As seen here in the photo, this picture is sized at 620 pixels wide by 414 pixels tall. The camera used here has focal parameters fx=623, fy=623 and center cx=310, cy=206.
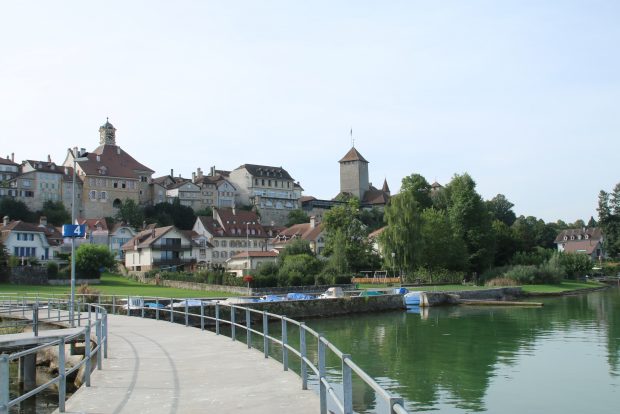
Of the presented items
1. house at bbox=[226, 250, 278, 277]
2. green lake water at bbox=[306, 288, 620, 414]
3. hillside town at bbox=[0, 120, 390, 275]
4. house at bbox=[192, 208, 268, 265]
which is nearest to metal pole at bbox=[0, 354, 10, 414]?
green lake water at bbox=[306, 288, 620, 414]

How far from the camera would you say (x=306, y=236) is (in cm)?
10100

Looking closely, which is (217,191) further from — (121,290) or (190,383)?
(190,383)

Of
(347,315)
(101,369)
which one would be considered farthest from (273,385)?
(347,315)

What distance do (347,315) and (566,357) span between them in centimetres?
2409

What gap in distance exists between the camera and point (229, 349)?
16.4 meters

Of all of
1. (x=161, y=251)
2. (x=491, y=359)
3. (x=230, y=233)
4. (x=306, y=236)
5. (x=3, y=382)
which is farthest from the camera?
(x=230, y=233)

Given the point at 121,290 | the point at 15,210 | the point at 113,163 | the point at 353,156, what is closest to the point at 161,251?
the point at 121,290

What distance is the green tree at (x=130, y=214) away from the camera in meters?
121

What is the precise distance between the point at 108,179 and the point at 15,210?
22.5 meters

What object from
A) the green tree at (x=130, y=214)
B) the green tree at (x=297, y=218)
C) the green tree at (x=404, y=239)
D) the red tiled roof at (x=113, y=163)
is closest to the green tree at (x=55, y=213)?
the green tree at (x=130, y=214)

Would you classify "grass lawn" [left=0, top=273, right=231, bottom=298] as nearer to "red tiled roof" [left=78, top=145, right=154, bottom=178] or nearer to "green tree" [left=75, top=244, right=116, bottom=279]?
"green tree" [left=75, top=244, right=116, bottom=279]

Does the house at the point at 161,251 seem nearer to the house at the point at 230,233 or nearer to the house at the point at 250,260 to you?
the house at the point at 250,260

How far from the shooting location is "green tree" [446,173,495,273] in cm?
7931

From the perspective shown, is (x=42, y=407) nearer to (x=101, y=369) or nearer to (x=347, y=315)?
(x=101, y=369)
